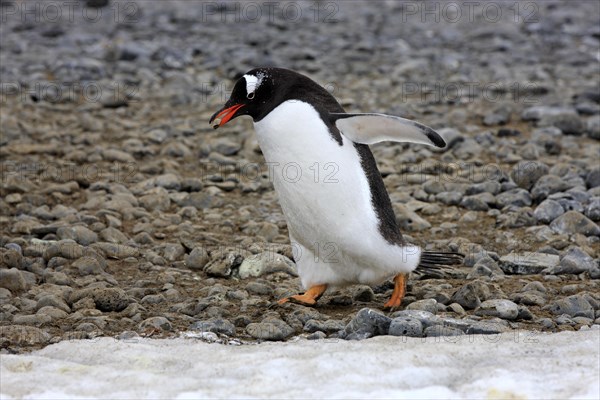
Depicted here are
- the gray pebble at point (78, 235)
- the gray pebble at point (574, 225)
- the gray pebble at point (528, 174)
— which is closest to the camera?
the gray pebble at point (78, 235)

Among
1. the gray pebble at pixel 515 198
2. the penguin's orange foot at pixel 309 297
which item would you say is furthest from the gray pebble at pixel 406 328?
the gray pebble at pixel 515 198

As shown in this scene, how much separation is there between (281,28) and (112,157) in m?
6.45

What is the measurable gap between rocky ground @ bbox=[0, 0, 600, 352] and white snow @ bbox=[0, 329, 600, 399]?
0.40 meters

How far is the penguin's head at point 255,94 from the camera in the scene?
475 centimetres

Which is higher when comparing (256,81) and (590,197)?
(256,81)

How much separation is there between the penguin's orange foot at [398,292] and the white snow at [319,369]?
40.5 inches

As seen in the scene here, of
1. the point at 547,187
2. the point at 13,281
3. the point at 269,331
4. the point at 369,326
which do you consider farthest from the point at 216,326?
the point at 547,187

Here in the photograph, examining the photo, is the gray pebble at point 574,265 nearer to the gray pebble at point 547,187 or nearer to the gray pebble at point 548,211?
the gray pebble at point 548,211

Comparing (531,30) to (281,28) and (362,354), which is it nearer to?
(281,28)

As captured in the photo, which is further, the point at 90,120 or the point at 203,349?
the point at 90,120

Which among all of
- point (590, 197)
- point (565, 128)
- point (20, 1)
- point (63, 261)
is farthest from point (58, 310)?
point (20, 1)

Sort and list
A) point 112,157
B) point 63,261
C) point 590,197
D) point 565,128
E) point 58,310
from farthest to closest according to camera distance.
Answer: point 565,128 → point 112,157 → point 590,197 → point 63,261 → point 58,310

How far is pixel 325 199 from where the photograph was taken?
4742mm

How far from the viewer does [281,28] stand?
14125 millimetres
